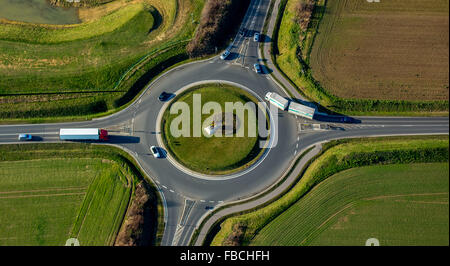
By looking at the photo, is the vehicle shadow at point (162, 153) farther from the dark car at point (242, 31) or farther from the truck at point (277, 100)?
the dark car at point (242, 31)

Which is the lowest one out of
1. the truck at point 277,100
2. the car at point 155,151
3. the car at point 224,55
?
the car at point 155,151

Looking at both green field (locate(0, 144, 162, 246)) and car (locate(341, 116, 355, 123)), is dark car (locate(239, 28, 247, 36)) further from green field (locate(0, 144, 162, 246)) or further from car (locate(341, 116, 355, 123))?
green field (locate(0, 144, 162, 246))

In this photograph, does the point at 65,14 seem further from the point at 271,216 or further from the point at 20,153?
the point at 271,216

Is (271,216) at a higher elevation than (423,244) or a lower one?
higher

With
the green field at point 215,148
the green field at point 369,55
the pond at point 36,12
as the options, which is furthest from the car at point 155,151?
the pond at point 36,12

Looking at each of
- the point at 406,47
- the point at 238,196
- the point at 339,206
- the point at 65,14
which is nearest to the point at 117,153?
the point at 238,196
